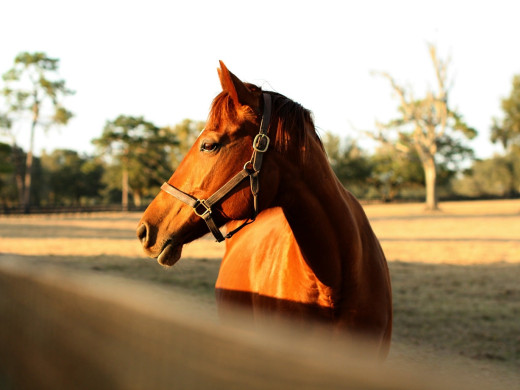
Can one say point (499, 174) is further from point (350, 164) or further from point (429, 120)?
point (429, 120)

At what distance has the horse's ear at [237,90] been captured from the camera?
211 centimetres

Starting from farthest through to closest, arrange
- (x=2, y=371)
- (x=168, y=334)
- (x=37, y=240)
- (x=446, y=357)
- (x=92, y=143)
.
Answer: (x=92, y=143) → (x=37, y=240) → (x=446, y=357) → (x=2, y=371) → (x=168, y=334)

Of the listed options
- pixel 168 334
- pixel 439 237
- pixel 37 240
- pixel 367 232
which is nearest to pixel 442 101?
pixel 439 237

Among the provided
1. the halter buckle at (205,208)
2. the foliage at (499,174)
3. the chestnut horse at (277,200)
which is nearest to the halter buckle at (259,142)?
the chestnut horse at (277,200)

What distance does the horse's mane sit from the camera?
7.18 feet

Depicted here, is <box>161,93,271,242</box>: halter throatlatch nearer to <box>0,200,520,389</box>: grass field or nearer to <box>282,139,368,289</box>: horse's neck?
<box>282,139,368,289</box>: horse's neck

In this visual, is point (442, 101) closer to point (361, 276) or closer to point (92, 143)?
point (361, 276)

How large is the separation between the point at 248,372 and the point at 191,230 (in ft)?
5.12

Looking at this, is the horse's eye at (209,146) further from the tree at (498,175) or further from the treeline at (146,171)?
the tree at (498,175)

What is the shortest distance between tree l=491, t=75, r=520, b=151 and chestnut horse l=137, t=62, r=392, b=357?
36506mm

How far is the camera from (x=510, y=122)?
1369 inches

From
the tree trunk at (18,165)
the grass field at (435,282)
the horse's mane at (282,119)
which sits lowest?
the grass field at (435,282)

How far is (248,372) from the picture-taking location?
0.66 m

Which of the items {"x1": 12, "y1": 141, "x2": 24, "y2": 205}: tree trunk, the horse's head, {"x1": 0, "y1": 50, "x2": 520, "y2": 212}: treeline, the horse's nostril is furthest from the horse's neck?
{"x1": 12, "y1": 141, "x2": 24, "y2": 205}: tree trunk
